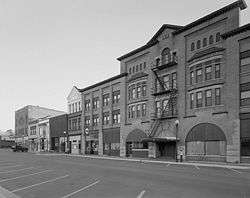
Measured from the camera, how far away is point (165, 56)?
176 ft

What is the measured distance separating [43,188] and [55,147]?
259ft

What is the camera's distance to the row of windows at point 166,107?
51.0 metres

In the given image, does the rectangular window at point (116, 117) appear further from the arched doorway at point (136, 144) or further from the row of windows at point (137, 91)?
the arched doorway at point (136, 144)

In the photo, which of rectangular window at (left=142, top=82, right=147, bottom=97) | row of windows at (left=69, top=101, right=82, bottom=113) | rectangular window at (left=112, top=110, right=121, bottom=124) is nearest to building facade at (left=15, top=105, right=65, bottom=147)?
row of windows at (left=69, top=101, right=82, bottom=113)

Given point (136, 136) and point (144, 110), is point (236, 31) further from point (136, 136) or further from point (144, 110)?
point (136, 136)

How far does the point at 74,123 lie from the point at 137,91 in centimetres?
2729

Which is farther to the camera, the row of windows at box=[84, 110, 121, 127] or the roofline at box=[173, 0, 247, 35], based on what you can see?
the row of windows at box=[84, 110, 121, 127]

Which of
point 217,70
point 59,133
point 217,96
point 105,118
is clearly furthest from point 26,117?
point 217,70

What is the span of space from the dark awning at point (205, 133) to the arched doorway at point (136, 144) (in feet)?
34.8

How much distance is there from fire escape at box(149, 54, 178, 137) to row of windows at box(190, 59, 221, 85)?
373 cm

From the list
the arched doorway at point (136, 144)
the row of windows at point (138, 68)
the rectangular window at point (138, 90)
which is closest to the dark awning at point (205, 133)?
the arched doorway at point (136, 144)

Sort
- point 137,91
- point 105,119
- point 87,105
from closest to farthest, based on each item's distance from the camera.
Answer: point 137,91
point 105,119
point 87,105

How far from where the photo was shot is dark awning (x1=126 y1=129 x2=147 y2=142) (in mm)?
57719

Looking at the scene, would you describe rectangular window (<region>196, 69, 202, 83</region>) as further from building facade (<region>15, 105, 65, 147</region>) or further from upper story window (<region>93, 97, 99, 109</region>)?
building facade (<region>15, 105, 65, 147</region>)
